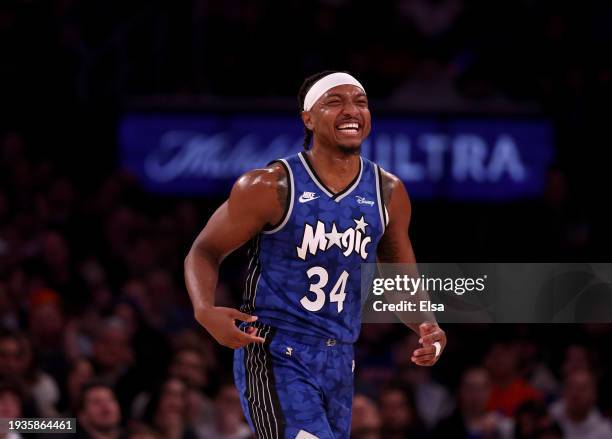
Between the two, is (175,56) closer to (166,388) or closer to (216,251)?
(166,388)

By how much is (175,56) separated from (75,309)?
366 cm

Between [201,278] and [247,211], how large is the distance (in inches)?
12.8

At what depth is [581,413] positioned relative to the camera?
818 centimetres

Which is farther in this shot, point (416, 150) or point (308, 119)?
point (416, 150)

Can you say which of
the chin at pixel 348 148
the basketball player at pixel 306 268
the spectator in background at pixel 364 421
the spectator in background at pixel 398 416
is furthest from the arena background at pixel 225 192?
the chin at pixel 348 148

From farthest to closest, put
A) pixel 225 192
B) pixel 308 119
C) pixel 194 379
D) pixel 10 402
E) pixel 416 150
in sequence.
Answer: pixel 225 192
pixel 416 150
pixel 194 379
pixel 10 402
pixel 308 119

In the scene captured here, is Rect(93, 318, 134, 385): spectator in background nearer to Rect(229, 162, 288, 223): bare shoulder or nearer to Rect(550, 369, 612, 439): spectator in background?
Rect(550, 369, 612, 439): spectator in background

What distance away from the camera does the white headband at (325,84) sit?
16.5ft

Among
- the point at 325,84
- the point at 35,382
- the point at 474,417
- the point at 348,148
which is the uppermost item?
the point at 325,84

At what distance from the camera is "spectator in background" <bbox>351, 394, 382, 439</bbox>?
24.6 ft

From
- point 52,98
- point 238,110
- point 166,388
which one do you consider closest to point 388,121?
point 238,110

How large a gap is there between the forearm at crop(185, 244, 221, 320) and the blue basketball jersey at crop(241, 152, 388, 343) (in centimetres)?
23

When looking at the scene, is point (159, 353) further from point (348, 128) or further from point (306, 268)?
point (348, 128)

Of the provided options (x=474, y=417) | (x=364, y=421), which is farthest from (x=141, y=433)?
(x=474, y=417)
